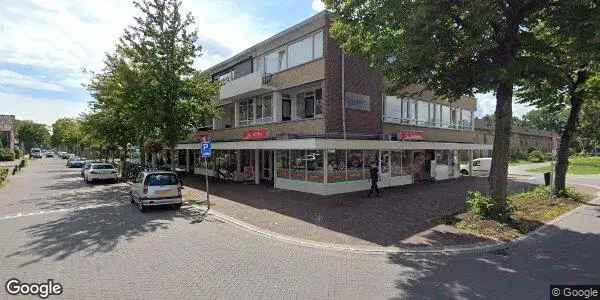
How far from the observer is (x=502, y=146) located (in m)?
11.0

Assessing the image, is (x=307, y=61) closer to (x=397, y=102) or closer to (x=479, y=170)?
(x=397, y=102)

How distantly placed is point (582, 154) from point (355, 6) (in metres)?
77.4

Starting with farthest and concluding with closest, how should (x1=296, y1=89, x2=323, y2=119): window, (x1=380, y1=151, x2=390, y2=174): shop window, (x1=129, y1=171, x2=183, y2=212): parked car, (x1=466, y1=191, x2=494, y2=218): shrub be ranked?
1. (x1=380, y1=151, x2=390, y2=174): shop window
2. (x1=296, y1=89, x2=323, y2=119): window
3. (x1=129, y1=171, x2=183, y2=212): parked car
4. (x1=466, y1=191, x2=494, y2=218): shrub

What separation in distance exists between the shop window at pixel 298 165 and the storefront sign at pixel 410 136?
5877 mm

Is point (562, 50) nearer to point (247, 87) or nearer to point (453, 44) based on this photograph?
point (453, 44)

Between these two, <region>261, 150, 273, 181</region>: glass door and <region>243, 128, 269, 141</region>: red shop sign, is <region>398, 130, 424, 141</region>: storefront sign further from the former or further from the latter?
<region>261, 150, 273, 181</region>: glass door

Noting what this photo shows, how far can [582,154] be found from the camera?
6675cm

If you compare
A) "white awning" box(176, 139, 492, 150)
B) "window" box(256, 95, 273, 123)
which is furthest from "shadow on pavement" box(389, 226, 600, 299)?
"window" box(256, 95, 273, 123)

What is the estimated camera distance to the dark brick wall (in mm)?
16547

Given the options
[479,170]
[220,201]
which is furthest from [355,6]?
[479,170]

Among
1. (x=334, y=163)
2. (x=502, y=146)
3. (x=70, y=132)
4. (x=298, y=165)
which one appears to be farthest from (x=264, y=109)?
(x=70, y=132)

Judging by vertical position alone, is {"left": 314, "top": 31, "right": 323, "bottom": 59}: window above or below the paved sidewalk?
above

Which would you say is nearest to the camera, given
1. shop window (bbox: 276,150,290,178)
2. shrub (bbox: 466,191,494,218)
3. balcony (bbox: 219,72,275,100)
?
shrub (bbox: 466,191,494,218)

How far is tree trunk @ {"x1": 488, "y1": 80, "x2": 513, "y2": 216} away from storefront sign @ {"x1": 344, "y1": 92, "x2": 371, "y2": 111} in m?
7.58
